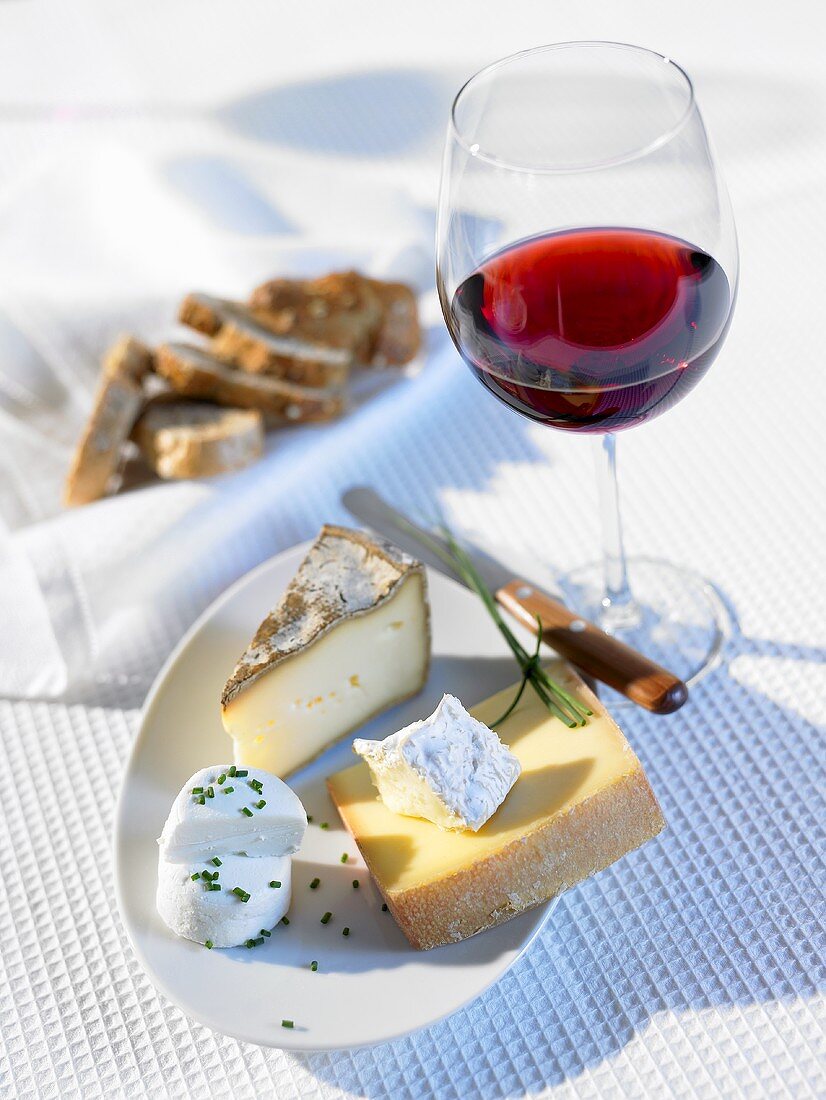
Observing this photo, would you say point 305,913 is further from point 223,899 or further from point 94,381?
point 94,381

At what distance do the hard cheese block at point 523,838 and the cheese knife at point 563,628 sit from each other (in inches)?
3.0

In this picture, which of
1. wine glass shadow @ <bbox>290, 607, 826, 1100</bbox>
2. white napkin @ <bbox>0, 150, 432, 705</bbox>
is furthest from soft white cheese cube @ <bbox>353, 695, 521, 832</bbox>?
white napkin @ <bbox>0, 150, 432, 705</bbox>

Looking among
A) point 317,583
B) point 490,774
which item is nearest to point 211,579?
point 317,583

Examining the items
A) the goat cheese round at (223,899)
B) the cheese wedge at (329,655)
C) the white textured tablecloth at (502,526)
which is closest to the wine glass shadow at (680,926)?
the white textured tablecloth at (502,526)

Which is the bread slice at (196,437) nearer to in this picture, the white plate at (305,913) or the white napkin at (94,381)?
the white napkin at (94,381)

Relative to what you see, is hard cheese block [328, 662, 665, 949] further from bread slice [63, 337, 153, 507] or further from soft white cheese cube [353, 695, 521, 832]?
bread slice [63, 337, 153, 507]

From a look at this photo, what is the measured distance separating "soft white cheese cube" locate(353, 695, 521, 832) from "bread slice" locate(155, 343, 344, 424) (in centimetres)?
62

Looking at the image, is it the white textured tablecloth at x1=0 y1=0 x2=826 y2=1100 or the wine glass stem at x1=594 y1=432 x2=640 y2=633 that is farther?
the wine glass stem at x1=594 y1=432 x2=640 y2=633

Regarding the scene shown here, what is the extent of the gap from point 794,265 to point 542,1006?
1119 millimetres

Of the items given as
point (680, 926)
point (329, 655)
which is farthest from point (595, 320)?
point (680, 926)

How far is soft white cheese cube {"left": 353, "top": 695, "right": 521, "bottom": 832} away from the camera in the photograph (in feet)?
3.17

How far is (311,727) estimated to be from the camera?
117cm

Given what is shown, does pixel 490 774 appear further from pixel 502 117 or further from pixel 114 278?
pixel 114 278

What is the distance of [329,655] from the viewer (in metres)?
1.16
